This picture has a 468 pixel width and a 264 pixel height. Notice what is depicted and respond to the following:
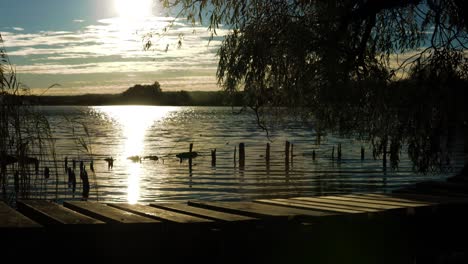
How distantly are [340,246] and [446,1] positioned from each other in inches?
297

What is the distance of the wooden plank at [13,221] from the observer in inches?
207

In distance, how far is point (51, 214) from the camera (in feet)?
19.4

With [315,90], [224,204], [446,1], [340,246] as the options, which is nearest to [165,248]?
[224,204]

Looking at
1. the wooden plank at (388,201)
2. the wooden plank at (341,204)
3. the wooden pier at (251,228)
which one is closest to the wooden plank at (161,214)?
the wooden pier at (251,228)

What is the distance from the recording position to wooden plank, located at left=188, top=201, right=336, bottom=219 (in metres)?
6.43

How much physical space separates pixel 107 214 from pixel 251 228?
1403mm

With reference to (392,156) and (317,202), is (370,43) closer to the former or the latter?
(392,156)

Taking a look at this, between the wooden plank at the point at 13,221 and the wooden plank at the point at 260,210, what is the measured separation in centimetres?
215

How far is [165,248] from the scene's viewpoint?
5.69m

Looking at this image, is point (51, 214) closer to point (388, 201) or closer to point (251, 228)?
point (251, 228)

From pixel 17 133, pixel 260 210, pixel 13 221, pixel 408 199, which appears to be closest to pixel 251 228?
pixel 260 210

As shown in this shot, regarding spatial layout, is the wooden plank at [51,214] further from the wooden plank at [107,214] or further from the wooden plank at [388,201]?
the wooden plank at [388,201]

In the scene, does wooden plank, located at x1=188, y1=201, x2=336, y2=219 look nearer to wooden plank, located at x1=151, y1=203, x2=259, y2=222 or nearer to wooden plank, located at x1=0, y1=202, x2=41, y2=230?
wooden plank, located at x1=151, y1=203, x2=259, y2=222

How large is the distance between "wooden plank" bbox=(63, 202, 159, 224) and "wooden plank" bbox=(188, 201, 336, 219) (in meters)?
1.15
